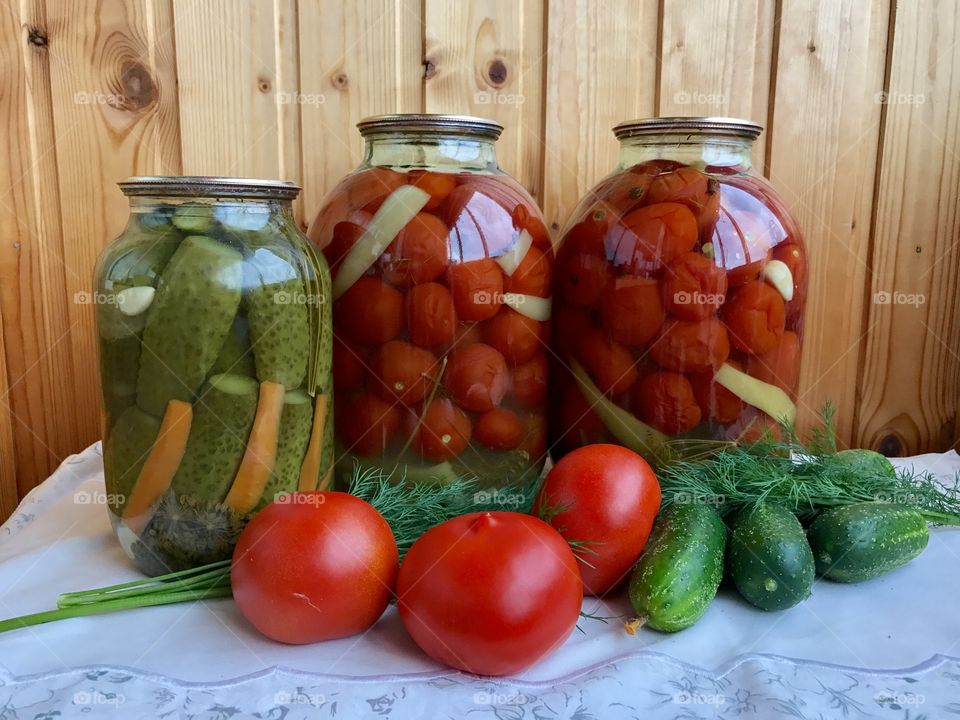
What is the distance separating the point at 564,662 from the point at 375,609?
6.6 inches

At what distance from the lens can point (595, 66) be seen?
114 centimetres

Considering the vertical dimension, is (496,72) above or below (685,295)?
above

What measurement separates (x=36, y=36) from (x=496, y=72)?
0.64m

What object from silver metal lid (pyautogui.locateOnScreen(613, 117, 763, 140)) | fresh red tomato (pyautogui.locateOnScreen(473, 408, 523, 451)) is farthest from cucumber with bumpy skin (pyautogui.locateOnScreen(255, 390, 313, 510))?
silver metal lid (pyautogui.locateOnScreen(613, 117, 763, 140))

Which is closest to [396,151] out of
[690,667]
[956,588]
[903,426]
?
[690,667]

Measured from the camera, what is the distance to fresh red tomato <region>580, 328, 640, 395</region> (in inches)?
36.1

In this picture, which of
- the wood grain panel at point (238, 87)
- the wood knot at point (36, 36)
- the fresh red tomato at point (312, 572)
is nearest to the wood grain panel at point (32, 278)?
the wood knot at point (36, 36)

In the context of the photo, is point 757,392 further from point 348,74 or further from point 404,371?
point 348,74

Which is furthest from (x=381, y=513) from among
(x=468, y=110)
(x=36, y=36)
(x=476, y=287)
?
(x=36, y=36)

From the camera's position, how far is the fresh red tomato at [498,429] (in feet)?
2.93

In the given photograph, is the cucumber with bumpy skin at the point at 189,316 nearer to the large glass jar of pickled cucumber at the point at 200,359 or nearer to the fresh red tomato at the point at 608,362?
the large glass jar of pickled cucumber at the point at 200,359

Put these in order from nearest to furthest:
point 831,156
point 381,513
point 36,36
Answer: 1. point 381,513
2. point 36,36
3. point 831,156

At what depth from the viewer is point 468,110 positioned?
3.73 feet

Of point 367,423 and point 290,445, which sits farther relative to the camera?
point 367,423
